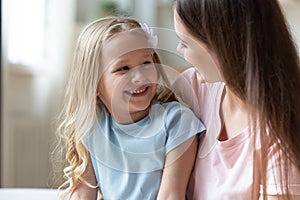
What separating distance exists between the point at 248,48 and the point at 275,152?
0.18 meters

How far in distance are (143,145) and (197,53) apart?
0.67ft

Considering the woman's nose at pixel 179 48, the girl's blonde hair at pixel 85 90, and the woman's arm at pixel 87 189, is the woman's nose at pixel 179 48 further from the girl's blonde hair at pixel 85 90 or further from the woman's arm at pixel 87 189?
the woman's arm at pixel 87 189

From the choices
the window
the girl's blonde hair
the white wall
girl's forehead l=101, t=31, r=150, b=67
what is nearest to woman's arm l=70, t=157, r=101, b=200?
the girl's blonde hair

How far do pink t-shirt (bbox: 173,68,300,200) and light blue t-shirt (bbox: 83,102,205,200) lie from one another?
29 mm

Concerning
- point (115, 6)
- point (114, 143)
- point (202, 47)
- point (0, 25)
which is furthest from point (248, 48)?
point (115, 6)

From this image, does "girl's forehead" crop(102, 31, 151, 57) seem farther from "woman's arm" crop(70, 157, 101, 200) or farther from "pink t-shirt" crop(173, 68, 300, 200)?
"woman's arm" crop(70, 157, 101, 200)

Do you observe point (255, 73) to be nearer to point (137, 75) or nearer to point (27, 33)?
point (137, 75)

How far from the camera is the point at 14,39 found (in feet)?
8.88

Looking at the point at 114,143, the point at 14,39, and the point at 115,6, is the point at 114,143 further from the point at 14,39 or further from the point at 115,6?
the point at 115,6

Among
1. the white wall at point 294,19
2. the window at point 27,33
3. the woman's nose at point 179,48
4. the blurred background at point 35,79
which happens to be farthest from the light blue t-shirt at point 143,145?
the window at point 27,33

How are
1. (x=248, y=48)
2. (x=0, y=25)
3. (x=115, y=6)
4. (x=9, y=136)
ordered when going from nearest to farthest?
(x=248, y=48)
(x=0, y=25)
(x=9, y=136)
(x=115, y=6)

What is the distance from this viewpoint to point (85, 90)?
3.43 ft

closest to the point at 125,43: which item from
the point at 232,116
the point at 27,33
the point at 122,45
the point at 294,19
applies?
the point at 122,45

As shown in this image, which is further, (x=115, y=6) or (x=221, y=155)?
(x=115, y=6)
